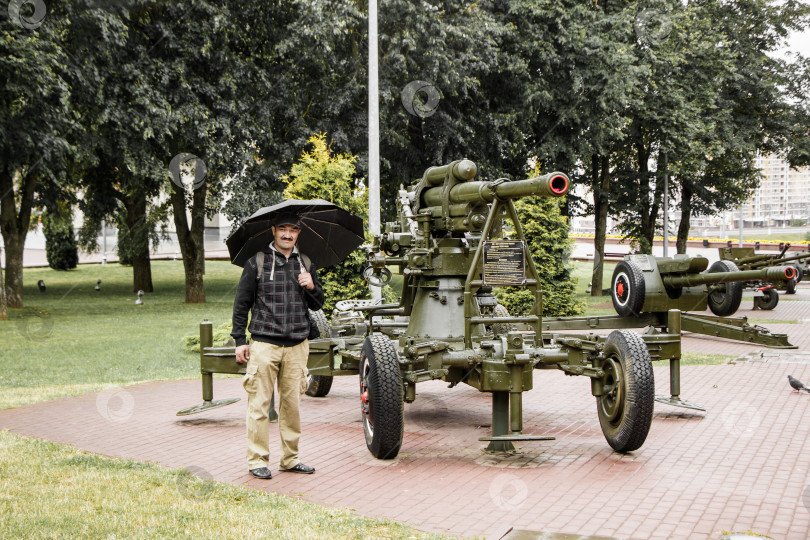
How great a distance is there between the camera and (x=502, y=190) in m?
7.44

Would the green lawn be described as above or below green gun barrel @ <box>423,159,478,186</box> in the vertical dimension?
below

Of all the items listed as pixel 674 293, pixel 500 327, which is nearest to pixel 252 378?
pixel 500 327

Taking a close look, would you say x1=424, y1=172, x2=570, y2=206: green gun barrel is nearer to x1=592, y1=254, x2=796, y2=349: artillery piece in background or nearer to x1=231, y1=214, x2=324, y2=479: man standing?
x1=231, y1=214, x2=324, y2=479: man standing

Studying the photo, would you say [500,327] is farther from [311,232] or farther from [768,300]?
[768,300]

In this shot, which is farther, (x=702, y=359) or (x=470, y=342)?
(x=702, y=359)

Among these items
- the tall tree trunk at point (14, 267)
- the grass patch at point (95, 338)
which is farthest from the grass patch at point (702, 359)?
the tall tree trunk at point (14, 267)

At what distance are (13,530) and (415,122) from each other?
20.3 m

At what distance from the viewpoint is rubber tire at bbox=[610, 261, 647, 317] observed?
13.8m

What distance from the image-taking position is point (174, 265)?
43719 mm

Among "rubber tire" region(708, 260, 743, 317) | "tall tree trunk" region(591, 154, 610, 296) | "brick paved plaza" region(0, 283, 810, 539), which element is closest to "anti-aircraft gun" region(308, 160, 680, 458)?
"brick paved plaza" region(0, 283, 810, 539)

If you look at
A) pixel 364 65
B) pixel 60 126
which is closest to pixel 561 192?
pixel 60 126

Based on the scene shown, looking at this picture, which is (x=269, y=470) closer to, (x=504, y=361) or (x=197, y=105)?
(x=504, y=361)

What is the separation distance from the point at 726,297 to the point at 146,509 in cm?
1479

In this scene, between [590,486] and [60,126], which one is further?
[60,126]
